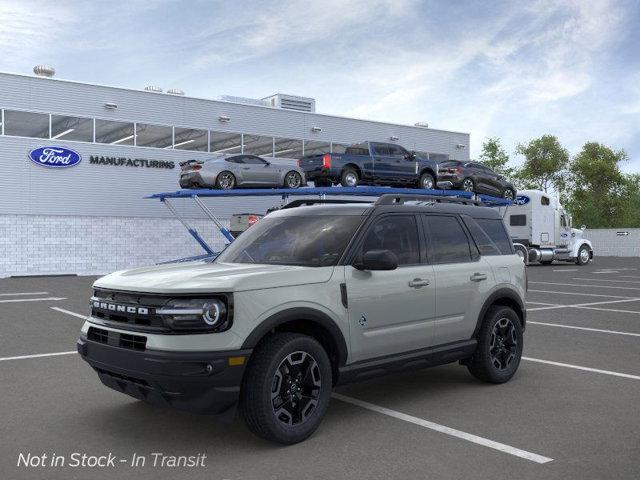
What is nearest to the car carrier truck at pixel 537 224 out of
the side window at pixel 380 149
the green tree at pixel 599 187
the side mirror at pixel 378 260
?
the side window at pixel 380 149

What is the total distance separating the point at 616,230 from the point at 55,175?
4174 centimetres

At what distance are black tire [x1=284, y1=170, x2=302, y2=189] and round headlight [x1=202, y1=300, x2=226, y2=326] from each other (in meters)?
21.0

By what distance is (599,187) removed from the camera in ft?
241

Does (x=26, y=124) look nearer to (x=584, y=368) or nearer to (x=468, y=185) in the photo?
(x=468, y=185)

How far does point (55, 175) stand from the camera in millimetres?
27328

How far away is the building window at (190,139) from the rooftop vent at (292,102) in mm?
6093

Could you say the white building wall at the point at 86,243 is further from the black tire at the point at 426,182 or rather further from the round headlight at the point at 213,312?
the round headlight at the point at 213,312

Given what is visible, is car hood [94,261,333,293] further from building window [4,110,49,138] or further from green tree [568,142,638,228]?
green tree [568,142,638,228]

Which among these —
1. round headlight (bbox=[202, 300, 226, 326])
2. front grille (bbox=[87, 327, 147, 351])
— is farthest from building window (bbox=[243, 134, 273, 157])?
round headlight (bbox=[202, 300, 226, 326])

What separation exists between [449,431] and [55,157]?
25.7 metres

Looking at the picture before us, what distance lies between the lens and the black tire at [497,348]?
21.3 ft

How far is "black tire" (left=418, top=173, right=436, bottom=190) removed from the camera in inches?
982

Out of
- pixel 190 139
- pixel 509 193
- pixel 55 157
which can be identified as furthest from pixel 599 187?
pixel 55 157

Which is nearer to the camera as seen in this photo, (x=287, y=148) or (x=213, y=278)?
(x=213, y=278)
